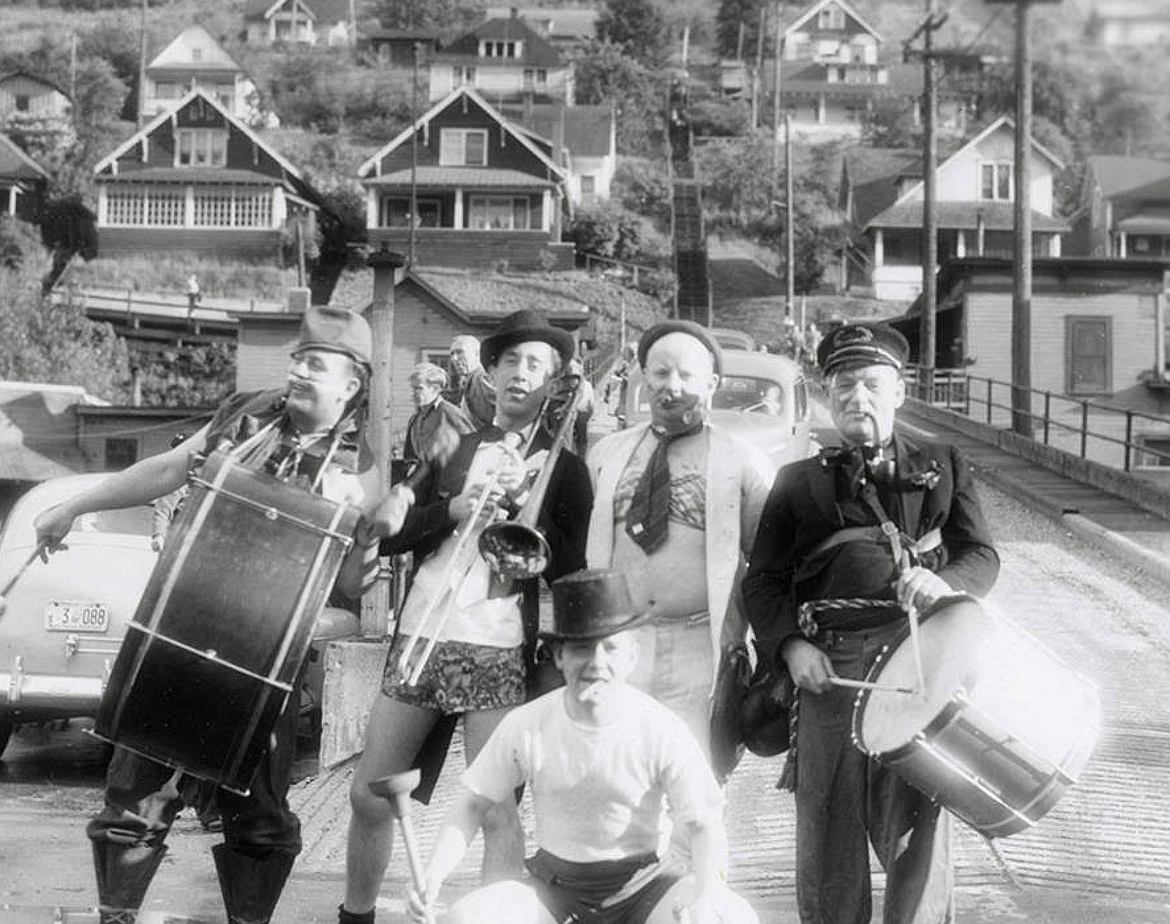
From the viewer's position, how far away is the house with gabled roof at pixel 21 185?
7581 cm

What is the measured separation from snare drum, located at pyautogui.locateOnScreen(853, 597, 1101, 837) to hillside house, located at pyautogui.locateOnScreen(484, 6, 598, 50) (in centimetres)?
12550

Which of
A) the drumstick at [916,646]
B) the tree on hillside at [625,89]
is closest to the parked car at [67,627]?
the drumstick at [916,646]

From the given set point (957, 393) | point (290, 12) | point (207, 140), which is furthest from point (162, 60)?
point (957, 393)

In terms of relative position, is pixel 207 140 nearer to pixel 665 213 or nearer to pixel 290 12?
pixel 665 213

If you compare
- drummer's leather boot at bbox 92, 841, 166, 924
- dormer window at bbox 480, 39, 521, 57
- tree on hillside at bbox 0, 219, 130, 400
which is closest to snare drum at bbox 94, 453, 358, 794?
drummer's leather boot at bbox 92, 841, 166, 924

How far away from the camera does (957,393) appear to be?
40.5 m

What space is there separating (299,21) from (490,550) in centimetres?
13938

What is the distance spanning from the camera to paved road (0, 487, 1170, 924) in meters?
6.71

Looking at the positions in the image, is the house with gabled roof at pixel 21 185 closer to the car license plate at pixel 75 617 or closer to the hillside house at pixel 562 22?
the hillside house at pixel 562 22

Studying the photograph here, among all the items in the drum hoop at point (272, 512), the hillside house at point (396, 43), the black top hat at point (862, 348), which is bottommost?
the drum hoop at point (272, 512)

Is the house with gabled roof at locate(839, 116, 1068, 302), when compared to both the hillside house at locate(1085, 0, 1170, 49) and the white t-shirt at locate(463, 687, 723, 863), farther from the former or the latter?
the hillside house at locate(1085, 0, 1170, 49)

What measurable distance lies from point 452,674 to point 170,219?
6750 cm

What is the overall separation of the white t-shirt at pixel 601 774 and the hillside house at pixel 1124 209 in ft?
80.0

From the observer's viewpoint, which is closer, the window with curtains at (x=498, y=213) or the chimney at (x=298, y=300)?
the chimney at (x=298, y=300)
